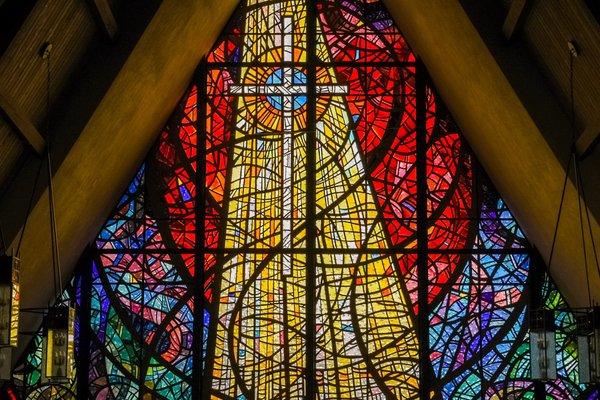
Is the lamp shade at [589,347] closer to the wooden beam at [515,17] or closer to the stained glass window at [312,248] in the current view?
the wooden beam at [515,17]

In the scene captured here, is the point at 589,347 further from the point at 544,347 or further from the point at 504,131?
the point at 504,131

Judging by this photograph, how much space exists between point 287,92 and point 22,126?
291 centimetres

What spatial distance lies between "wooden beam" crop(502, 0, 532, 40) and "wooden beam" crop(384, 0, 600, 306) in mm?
199

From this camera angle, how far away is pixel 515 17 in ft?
30.6

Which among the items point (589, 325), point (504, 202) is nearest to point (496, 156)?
point (504, 202)

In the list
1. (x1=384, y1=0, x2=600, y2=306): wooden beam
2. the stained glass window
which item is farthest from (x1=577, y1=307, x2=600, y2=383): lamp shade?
the stained glass window

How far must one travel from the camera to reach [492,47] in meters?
9.61

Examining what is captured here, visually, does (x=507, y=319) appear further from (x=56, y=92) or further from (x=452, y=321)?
(x=56, y=92)

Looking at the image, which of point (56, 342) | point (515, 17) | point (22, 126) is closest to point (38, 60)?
point (22, 126)

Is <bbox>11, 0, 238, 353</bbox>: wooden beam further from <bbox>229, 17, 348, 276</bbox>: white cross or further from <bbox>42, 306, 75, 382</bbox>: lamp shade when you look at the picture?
<bbox>42, 306, 75, 382</bbox>: lamp shade

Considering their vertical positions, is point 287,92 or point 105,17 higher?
point 287,92

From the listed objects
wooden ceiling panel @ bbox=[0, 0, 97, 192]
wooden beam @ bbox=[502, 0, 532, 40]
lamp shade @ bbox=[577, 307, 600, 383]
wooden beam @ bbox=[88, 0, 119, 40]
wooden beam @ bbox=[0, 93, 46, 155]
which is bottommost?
lamp shade @ bbox=[577, 307, 600, 383]

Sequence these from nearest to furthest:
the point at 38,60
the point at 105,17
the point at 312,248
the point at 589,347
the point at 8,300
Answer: the point at 8,300, the point at 589,347, the point at 38,60, the point at 105,17, the point at 312,248

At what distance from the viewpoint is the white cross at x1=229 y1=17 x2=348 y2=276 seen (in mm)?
11320
